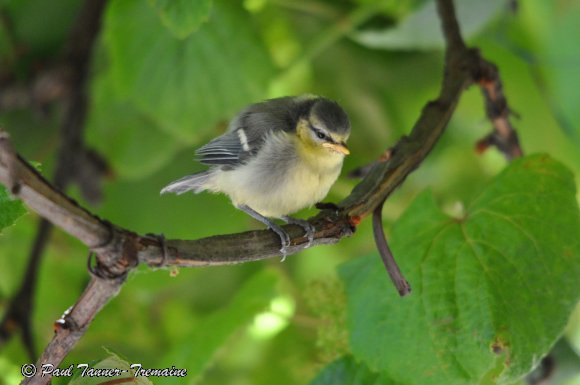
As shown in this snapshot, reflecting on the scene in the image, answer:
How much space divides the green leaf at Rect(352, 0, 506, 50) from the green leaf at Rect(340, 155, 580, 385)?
337mm

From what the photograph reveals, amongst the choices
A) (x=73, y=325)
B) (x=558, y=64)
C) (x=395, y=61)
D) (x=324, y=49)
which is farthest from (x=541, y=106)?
(x=73, y=325)

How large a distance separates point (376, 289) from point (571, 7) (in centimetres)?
73

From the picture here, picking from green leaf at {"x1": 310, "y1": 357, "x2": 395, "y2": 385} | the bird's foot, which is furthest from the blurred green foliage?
the bird's foot

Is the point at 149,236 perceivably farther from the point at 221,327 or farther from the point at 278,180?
the point at 221,327

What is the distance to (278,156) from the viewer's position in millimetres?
802

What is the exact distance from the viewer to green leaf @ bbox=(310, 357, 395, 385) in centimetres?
77

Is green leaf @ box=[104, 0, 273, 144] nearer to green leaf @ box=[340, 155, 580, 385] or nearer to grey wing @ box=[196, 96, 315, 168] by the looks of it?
grey wing @ box=[196, 96, 315, 168]

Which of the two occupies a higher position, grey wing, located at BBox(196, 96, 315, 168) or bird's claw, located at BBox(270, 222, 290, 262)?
bird's claw, located at BBox(270, 222, 290, 262)

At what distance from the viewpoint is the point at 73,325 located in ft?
1.59

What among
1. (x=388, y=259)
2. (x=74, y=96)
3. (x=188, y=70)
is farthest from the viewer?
(x=74, y=96)

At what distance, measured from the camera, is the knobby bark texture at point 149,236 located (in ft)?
1.36

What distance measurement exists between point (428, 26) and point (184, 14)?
461 mm

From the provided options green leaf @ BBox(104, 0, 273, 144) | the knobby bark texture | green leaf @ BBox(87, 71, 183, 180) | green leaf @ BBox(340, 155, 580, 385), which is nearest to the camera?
the knobby bark texture

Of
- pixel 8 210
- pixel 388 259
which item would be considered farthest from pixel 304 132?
pixel 8 210
